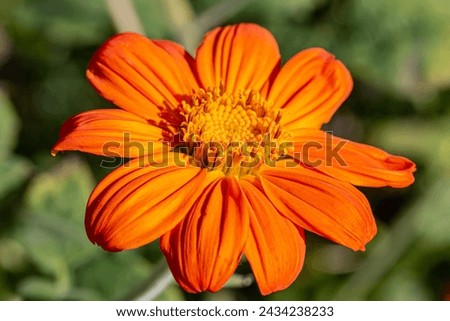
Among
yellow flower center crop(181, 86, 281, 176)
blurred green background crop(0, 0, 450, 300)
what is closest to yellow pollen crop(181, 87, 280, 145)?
yellow flower center crop(181, 86, 281, 176)

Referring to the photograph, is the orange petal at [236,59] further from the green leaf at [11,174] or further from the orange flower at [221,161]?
the green leaf at [11,174]

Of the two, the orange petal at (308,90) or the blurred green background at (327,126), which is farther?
the blurred green background at (327,126)

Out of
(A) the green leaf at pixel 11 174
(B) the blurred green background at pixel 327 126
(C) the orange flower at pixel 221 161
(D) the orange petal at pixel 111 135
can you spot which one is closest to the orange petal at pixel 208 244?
(C) the orange flower at pixel 221 161

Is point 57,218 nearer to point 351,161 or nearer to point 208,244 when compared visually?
point 208,244

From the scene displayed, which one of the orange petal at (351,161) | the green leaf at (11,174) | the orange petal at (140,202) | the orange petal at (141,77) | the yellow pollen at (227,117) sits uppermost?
the orange petal at (141,77)

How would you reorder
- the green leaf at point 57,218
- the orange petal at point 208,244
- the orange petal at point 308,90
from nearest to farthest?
the orange petal at point 208,244 → the orange petal at point 308,90 → the green leaf at point 57,218

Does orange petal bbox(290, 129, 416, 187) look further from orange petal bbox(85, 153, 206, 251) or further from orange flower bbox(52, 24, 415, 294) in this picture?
orange petal bbox(85, 153, 206, 251)

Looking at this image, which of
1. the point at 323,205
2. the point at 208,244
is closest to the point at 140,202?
the point at 208,244
